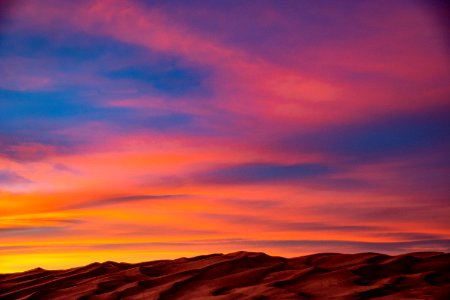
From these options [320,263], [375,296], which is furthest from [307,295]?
[320,263]

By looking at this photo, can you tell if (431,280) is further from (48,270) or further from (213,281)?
(48,270)

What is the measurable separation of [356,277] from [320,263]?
4.39ft

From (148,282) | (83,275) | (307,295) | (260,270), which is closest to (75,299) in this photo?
(148,282)

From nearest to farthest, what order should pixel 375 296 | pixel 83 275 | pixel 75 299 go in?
1. pixel 375 296
2. pixel 75 299
3. pixel 83 275

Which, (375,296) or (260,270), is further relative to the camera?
(260,270)

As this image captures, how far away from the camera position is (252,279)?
22.7 ft

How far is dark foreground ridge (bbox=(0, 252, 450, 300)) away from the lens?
6.02 metres

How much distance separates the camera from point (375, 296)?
569 cm

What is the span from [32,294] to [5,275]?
7.85ft

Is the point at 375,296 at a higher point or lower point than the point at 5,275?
lower

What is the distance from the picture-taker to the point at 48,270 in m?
9.38

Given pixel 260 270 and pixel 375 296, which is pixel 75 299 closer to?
pixel 260 270

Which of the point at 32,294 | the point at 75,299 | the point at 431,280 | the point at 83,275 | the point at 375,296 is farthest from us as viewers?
the point at 83,275

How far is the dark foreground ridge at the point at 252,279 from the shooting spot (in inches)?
237
